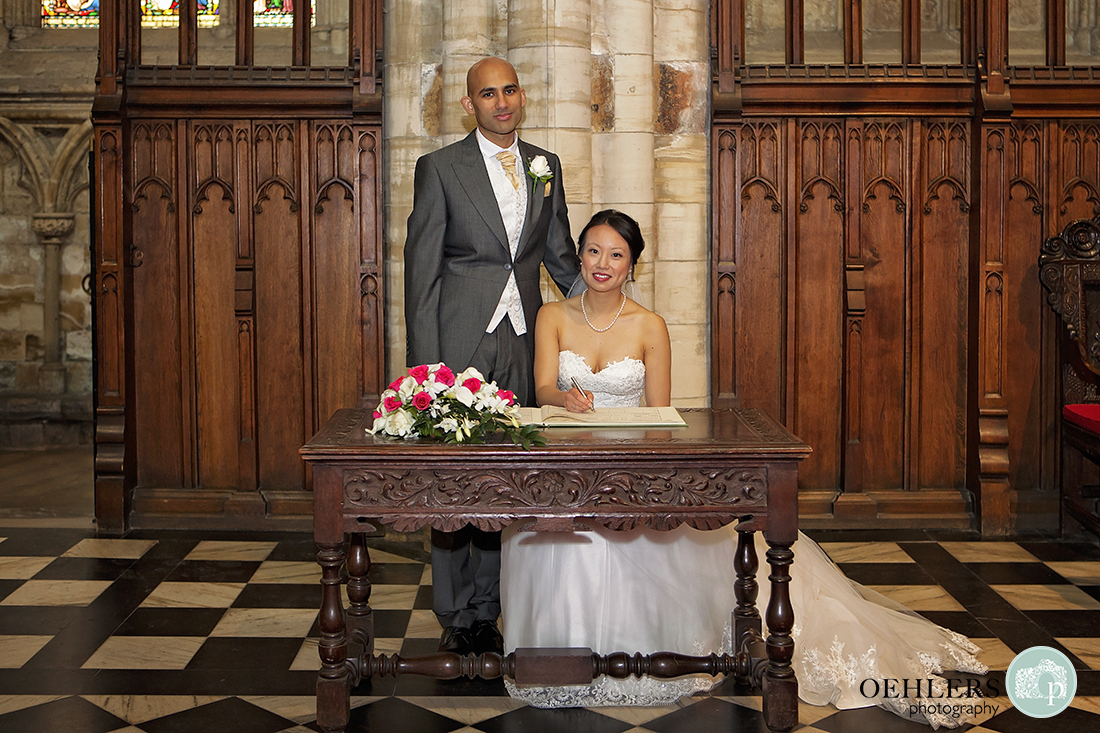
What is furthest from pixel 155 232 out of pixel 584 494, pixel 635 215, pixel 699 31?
pixel 584 494

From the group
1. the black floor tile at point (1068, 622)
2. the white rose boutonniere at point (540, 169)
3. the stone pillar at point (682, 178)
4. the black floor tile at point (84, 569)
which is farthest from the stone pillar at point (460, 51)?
the black floor tile at point (1068, 622)

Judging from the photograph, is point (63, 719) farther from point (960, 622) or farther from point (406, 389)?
point (960, 622)

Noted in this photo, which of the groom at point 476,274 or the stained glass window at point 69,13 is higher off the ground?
the stained glass window at point 69,13

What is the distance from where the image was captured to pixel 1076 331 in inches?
218

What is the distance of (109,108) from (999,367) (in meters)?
4.86

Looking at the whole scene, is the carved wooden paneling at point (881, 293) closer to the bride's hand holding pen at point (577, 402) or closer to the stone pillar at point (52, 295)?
the bride's hand holding pen at point (577, 402)

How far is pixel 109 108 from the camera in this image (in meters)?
5.61

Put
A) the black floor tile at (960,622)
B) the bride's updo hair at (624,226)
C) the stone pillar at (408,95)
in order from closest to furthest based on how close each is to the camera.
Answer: the bride's updo hair at (624,226)
the black floor tile at (960,622)
the stone pillar at (408,95)

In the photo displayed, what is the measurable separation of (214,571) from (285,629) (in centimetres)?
96

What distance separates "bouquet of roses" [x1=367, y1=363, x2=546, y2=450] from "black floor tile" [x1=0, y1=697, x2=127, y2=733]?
124 centimetres

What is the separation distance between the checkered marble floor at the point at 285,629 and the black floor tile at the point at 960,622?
0.04ft

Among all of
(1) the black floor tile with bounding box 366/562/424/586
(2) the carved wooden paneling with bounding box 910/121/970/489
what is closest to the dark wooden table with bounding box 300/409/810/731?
(1) the black floor tile with bounding box 366/562/424/586

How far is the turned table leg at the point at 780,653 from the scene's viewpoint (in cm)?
317

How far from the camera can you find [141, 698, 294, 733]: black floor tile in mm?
3271
